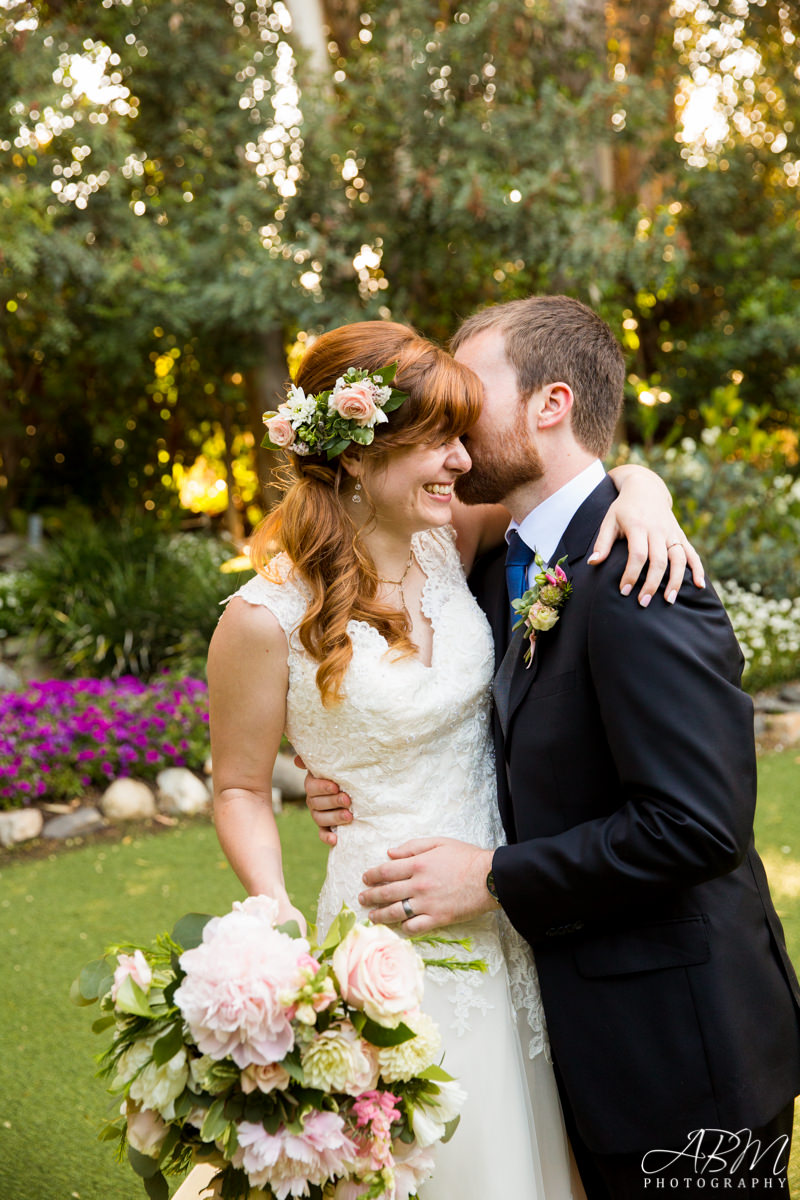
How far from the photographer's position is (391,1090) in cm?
153

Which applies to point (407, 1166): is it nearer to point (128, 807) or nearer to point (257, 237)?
point (128, 807)

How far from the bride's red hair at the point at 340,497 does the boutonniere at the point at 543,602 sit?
29 cm

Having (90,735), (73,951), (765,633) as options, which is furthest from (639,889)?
(765,633)

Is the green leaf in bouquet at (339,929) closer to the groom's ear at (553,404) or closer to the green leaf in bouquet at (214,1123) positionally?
the green leaf in bouquet at (214,1123)

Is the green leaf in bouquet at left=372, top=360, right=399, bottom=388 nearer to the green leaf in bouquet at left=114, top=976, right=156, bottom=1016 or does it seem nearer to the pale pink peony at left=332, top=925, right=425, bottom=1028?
the pale pink peony at left=332, top=925, right=425, bottom=1028

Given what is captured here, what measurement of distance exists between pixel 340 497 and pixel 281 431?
205 millimetres

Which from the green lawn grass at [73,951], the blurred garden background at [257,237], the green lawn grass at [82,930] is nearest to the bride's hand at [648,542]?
the green lawn grass at [82,930]

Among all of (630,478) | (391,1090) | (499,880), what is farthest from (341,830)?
(630,478)

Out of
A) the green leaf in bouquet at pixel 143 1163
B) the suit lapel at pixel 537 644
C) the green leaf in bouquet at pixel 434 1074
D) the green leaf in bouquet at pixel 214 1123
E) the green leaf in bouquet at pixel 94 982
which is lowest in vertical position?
the green leaf in bouquet at pixel 143 1163

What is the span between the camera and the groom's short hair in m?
2.22

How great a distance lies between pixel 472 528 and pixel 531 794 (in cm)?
86

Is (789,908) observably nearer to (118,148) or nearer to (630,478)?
(630,478)

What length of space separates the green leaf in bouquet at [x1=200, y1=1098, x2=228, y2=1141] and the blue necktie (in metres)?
1.21

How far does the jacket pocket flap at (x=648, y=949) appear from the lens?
1908mm
